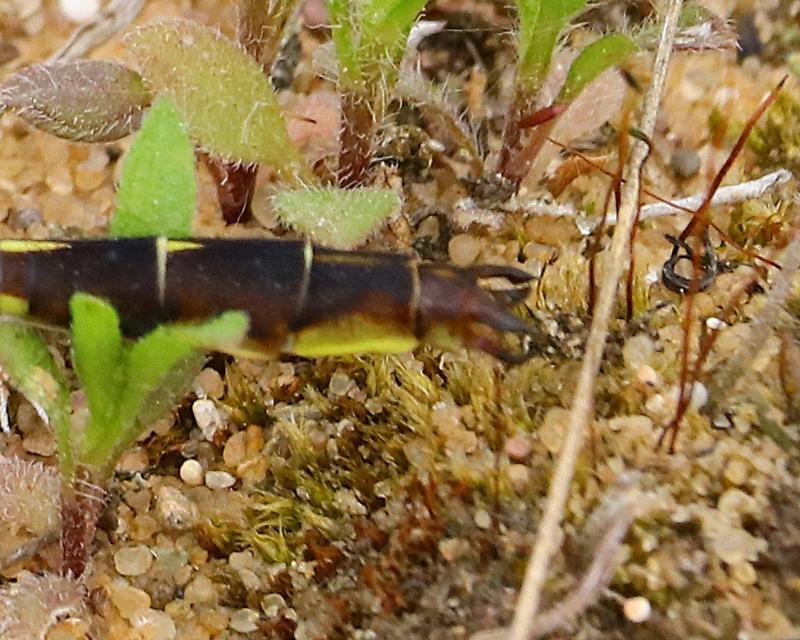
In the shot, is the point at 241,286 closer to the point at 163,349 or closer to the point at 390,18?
the point at 163,349

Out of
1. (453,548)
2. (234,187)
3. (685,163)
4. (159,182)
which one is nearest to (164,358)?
(159,182)

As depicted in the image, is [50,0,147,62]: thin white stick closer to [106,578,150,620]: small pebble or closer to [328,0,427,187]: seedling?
[328,0,427,187]: seedling

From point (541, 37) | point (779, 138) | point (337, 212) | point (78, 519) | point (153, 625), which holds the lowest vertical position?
point (153, 625)

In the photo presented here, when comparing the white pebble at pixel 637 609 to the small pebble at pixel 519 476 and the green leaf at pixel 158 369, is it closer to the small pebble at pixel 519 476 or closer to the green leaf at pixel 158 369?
the small pebble at pixel 519 476

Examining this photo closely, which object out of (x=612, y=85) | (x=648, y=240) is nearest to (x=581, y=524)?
(x=648, y=240)

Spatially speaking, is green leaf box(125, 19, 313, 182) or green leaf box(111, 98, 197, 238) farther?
green leaf box(125, 19, 313, 182)

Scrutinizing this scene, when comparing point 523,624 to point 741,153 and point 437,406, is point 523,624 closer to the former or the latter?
point 437,406

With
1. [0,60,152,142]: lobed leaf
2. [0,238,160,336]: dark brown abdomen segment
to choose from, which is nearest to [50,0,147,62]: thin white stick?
[0,60,152,142]: lobed leaf
